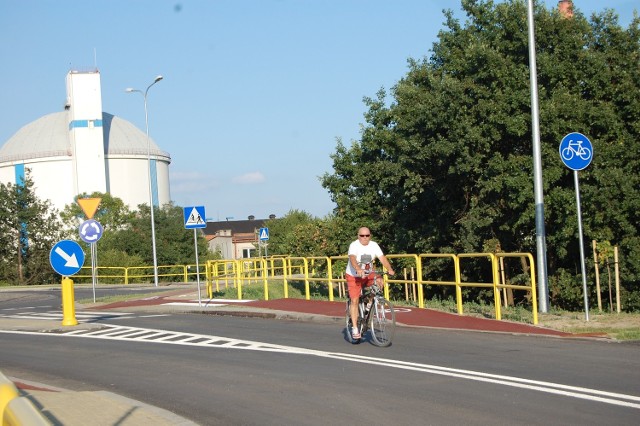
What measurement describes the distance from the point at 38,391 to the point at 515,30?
18.9 m

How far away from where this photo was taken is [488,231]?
25594 mm

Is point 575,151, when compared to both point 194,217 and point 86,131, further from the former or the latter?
point 86,131

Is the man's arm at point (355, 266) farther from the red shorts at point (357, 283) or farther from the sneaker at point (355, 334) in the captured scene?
the sneaker at point (355, 334)

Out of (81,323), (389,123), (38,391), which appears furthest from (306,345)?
Answer: (389,123)

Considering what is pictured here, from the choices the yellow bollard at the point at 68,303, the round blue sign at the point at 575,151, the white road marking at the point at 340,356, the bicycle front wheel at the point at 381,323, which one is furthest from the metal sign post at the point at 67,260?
the round blue sign at the point at 575,151

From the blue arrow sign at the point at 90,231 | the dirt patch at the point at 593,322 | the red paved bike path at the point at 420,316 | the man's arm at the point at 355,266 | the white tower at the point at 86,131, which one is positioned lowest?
the dirt patch at the point at 593,322

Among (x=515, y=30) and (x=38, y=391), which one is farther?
(x=515, y=30)

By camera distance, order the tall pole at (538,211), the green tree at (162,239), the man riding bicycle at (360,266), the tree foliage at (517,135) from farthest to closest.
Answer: the green tree at (162,239) < the tree foliage at (517,135) < the tall pole at (538,211) < the man riding bicycle at (360,266)

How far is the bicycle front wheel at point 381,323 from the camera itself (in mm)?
12211

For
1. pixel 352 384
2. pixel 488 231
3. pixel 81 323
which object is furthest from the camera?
pixel 488 231

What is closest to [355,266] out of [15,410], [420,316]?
[420,316]

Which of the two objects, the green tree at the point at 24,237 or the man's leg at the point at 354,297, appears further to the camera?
the green tree at the point at 24,237

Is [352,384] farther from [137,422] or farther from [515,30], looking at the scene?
[515,30]

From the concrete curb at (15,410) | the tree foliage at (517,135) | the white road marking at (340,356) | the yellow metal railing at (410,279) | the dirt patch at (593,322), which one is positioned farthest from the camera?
the tree foliage at (517,135)
